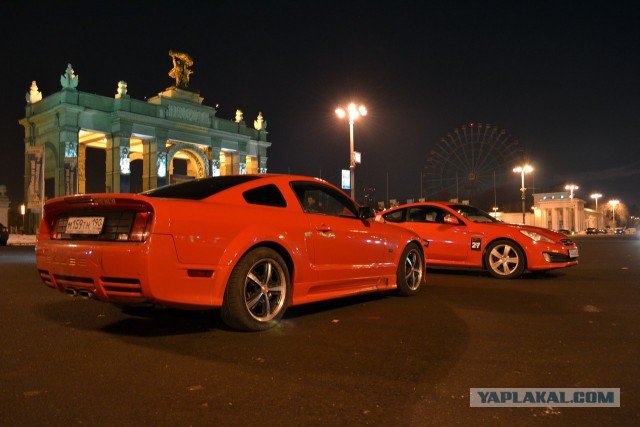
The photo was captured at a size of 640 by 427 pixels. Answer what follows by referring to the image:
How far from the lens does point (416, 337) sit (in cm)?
387

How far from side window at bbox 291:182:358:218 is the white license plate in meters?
1.84

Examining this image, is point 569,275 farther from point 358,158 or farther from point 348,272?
point 358,158

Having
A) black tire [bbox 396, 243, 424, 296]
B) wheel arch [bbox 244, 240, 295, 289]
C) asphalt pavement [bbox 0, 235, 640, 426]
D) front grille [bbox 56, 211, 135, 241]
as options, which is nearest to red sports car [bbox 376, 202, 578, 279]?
black tire [bbox 396, 243, 424, 296]

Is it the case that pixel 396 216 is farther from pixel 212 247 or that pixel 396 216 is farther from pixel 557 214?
pixel 557 214

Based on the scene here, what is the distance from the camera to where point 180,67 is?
4859 cm

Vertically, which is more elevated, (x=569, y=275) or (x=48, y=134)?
(x=48, y=134)

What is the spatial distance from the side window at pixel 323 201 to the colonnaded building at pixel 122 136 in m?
34.9

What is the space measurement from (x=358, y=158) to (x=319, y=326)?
18.9 meters

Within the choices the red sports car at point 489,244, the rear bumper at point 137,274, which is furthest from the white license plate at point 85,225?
the red sports car at point 489,244

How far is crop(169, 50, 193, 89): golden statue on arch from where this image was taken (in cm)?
4841

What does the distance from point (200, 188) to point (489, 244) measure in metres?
5.54

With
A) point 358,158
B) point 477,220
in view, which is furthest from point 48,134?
point 477,220

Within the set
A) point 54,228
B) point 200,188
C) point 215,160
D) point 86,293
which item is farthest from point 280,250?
point 215,160

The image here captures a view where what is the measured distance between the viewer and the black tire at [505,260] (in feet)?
26.4
